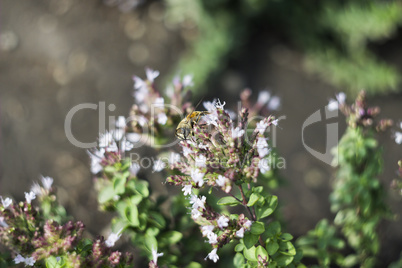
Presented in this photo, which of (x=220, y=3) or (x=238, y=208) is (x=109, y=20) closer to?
(x=220, y=3)

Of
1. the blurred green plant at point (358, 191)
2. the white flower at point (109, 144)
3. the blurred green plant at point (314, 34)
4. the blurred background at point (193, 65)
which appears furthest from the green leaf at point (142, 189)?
the blurred green plant at point (314, 34)

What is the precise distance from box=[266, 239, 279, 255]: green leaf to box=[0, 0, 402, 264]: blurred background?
4.84ft

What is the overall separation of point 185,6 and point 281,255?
270 cm

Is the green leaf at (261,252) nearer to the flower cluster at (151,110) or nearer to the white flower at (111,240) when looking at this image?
the white flower at (111,240)

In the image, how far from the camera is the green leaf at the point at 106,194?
5.75 feet

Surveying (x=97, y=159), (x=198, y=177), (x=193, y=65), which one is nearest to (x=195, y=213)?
(x=198, y=177)

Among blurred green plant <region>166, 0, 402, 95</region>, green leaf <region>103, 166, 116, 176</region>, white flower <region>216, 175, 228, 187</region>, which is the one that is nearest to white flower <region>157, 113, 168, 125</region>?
green leaf <region>103, 166, 116, 176</region>

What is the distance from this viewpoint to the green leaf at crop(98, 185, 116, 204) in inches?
69.0

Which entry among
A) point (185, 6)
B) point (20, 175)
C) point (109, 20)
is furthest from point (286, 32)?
point (20, 175)

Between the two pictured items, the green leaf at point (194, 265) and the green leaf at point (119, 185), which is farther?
the green leaf at point (194, 265)

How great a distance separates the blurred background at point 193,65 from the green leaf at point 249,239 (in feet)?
5.15

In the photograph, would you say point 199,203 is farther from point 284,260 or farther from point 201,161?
point 284,260

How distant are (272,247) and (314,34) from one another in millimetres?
2600

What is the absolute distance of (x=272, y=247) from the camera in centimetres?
162
